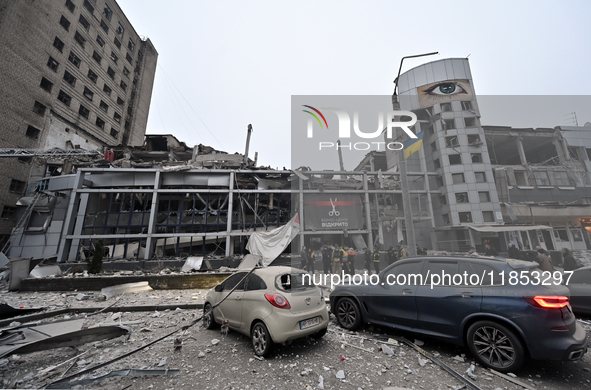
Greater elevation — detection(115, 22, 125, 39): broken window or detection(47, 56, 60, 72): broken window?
detection(115, 22, 125, 39): broken window

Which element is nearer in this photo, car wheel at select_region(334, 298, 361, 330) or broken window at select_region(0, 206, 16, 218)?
car wheel at select_region(334, 298, 361, 330)

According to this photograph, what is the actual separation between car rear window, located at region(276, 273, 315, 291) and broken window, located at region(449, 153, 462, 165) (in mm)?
31878

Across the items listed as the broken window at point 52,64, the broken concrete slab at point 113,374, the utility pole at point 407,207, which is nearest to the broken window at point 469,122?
the utility pole at point 407,207

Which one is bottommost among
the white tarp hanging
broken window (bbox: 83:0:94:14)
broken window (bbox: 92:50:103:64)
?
the white tarp hanging

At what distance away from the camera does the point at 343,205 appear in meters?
21.4

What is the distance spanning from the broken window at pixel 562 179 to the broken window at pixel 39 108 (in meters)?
62.5

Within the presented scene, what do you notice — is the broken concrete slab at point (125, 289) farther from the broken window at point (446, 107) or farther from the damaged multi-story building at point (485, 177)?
the broken window at point (446, 107)

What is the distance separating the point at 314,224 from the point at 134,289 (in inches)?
547

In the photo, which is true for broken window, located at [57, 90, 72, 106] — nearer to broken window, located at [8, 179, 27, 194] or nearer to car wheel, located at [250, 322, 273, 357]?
broken window, located at [8, 179, 27, 194]

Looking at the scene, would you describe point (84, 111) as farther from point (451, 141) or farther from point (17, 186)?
point (451, 141)

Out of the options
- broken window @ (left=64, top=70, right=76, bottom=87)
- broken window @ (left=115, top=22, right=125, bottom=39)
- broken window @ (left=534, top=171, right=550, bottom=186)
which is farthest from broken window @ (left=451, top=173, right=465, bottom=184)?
broken window @ (left=115, top=22, right=125, bottom=39)

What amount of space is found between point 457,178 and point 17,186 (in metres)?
50.9

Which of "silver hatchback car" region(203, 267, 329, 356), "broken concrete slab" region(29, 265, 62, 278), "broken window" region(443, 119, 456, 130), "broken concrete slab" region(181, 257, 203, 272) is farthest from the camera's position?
"broken window" region(443, 119, 456, 130)

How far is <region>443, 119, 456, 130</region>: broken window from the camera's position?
3056 centimetres
